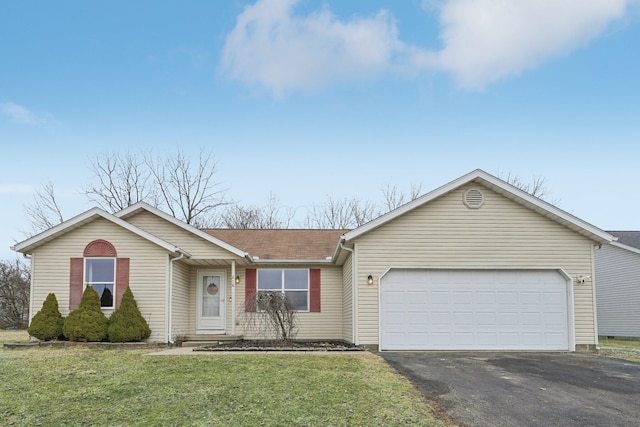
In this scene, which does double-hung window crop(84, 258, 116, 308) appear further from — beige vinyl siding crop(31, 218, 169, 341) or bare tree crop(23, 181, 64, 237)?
bare tree crop(23, 181, 64, 237)

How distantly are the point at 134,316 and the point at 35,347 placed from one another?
97.7 inches

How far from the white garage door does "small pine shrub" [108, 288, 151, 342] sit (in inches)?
245

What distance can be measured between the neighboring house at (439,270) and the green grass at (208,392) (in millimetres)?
3131

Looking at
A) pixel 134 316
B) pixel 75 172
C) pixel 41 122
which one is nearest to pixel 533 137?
pixel 134 316

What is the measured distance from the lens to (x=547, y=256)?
14.7 metres

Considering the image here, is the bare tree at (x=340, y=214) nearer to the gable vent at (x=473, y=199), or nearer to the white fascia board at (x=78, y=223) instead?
the gable vent at (x=473, y=199)

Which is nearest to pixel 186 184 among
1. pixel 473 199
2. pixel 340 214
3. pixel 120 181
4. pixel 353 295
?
pixel 120 181

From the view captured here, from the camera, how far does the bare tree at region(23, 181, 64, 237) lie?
3222 centimetres

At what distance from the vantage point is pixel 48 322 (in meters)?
14.6

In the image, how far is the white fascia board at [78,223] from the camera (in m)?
15.1

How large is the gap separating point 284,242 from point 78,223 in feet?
23.1

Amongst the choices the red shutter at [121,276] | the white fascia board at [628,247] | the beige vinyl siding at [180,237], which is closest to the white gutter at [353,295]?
the beige vinyl siding at [180,237]

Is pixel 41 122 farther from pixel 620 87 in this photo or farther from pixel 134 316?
pixel 620 87

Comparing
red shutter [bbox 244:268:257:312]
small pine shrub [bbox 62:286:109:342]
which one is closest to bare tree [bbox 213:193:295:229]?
red shutter [bbox 244:268:257:312]
